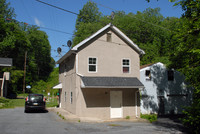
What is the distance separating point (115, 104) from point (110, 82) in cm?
224

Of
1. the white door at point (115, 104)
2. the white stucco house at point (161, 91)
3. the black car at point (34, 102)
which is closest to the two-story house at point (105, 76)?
the white door at point (115, 104)

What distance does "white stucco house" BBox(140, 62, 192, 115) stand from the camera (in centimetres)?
2069

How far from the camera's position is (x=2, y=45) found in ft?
128

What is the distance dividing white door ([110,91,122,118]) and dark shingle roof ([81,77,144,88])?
1168 millimetres

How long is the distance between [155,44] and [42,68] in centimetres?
4521

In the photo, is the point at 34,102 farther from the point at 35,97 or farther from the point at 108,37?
the point at 108,37

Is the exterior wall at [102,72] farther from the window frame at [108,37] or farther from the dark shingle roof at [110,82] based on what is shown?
the dark shingle roof at [110,82]

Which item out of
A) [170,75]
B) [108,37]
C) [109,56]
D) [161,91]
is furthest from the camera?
[170,75]

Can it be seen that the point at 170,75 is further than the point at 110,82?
Yes

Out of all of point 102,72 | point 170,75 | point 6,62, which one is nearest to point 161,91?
point 170,75

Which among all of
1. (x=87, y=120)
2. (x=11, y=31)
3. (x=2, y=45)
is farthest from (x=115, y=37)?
(x=11, y=31)

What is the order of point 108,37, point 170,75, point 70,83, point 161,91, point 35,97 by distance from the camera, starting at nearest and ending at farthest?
point 35,97, point 108,37, point 70,83, point 161,91, point 170,75

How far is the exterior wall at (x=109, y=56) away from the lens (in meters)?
16.0

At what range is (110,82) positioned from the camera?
15562mm
